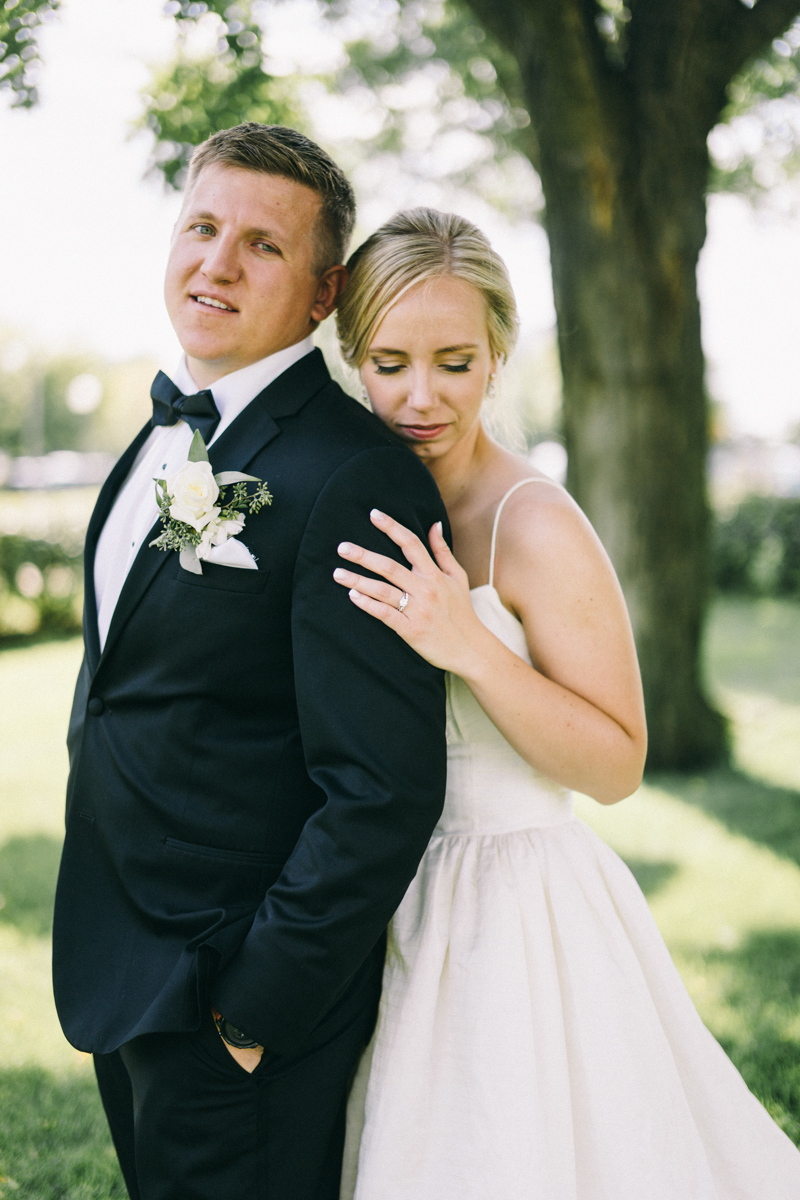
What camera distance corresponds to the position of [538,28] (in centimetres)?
553

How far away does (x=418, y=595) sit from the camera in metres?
1.82

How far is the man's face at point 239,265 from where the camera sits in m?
2.03

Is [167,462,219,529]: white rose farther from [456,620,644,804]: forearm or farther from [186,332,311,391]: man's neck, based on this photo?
[456,620,644,804]: forearm

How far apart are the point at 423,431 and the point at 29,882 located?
12.8 feet

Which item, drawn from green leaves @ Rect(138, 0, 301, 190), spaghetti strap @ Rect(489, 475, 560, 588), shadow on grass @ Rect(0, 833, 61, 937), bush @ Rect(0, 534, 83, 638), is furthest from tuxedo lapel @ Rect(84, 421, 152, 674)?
bush @ Rect(0, 534, 83, 638)

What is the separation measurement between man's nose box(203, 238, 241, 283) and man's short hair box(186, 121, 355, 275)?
0.19m

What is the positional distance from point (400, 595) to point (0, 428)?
5200 centimetres

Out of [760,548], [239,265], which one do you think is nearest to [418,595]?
[239,265]

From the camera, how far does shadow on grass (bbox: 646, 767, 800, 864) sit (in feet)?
18.9

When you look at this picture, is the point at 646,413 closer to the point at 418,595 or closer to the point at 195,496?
the point at 418,595

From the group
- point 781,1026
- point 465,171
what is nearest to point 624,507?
point 781,1026

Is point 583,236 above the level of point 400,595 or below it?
above

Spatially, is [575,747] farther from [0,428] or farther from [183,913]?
[0,428]

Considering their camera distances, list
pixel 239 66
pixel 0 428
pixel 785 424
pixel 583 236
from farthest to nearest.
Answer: pixel 0 428, pixel 785 424, pixel 583 236, pixel 239 66
